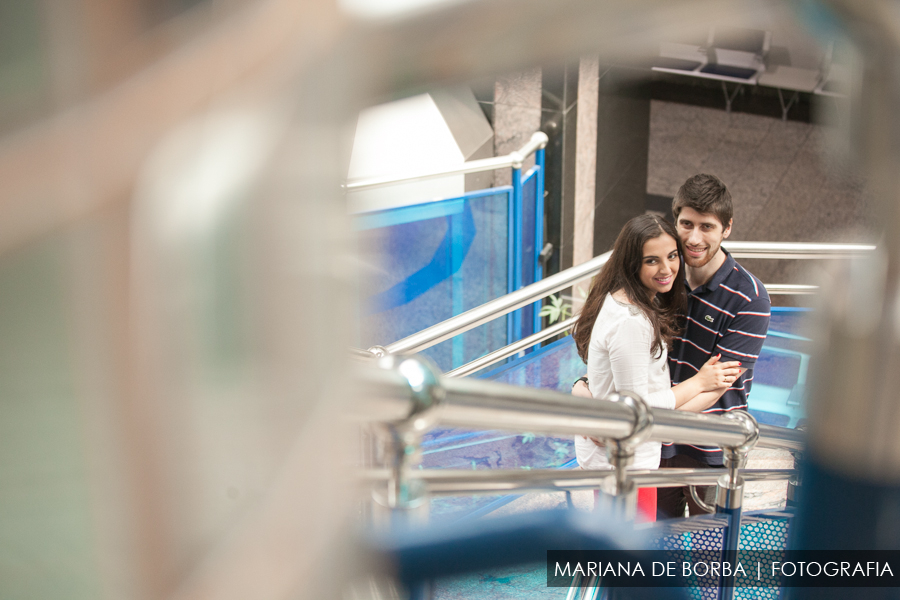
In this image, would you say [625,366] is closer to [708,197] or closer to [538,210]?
[708,197]

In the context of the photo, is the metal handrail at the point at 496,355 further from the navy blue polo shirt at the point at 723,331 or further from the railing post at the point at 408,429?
the railing post at the point at 408,429

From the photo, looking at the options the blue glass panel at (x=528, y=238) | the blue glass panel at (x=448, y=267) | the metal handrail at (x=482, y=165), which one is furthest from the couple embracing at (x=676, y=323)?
the blue glass panel at (x=528, y=238)

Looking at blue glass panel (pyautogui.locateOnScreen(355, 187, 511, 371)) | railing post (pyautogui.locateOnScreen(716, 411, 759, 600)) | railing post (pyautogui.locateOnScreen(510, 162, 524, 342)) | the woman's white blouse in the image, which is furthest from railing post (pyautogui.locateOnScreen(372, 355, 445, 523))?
railing post (pyautogui.locateOnScreen(510, 162, 524, 342))

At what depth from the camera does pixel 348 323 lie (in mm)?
168

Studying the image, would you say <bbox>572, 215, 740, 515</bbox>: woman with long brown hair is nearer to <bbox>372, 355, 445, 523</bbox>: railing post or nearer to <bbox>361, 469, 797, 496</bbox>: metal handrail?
<bbox>361, 469, 797, 496</bbox>: metal handrail

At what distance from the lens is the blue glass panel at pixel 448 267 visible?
3.37 meters

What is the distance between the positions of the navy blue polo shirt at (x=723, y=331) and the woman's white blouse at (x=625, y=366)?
0.29 ft

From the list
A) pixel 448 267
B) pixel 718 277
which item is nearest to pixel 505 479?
pixel 718 277

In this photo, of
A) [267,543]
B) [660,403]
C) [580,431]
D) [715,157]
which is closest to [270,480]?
[267,543]

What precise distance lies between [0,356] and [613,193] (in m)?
5.76

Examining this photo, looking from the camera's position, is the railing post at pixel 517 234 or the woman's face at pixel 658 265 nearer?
the woman's face at pixel 658 265

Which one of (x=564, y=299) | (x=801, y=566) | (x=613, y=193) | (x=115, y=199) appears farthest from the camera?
(x=613, y=193)

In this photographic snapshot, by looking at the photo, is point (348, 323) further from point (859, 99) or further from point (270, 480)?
point (859, 99)

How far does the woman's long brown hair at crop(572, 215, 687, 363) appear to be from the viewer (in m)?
1.74
